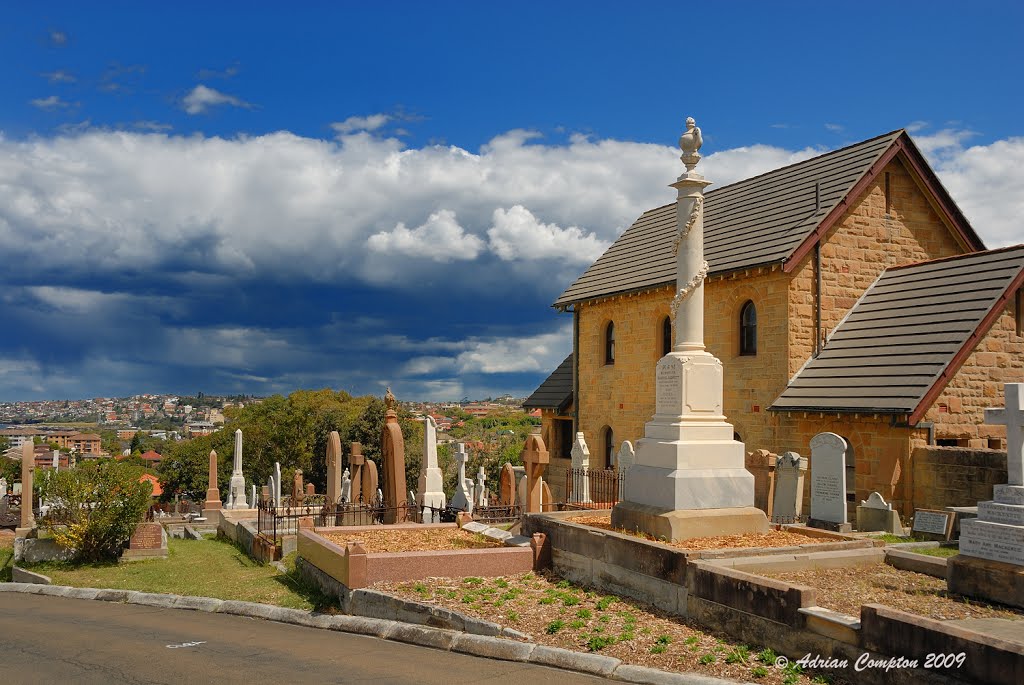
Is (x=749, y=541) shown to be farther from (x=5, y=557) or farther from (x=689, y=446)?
(x=5, y=557)

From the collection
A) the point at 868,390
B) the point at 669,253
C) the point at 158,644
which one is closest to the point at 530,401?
the point at 669,253

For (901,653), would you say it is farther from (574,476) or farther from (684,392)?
(574,476)

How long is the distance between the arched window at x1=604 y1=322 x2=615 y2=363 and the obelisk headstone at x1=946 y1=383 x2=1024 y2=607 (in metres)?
19.4

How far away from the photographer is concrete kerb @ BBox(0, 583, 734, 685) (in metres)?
7.12

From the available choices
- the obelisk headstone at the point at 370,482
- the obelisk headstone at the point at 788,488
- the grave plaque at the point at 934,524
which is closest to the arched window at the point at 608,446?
the obelisk headstone at the point at 370,482

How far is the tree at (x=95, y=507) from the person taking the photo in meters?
17.2

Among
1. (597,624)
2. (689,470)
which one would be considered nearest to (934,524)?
(689,470)

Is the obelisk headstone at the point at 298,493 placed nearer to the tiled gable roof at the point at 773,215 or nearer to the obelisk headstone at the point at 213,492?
the obelisk headstone at the point at 213,492

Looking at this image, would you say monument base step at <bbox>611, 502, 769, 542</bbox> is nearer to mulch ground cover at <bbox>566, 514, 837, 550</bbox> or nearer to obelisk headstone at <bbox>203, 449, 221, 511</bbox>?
mulch ground cover at <bbox>566, 514, 837, 550</bbox>

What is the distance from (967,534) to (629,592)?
3792 millimetres

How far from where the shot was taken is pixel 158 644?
9.05 meters

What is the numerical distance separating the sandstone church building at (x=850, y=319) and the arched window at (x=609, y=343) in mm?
278

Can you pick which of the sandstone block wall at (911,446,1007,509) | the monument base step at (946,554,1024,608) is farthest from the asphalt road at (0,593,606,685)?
the sandstone block wall at (911,446,1007,509)

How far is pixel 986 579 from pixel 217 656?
311 inches
